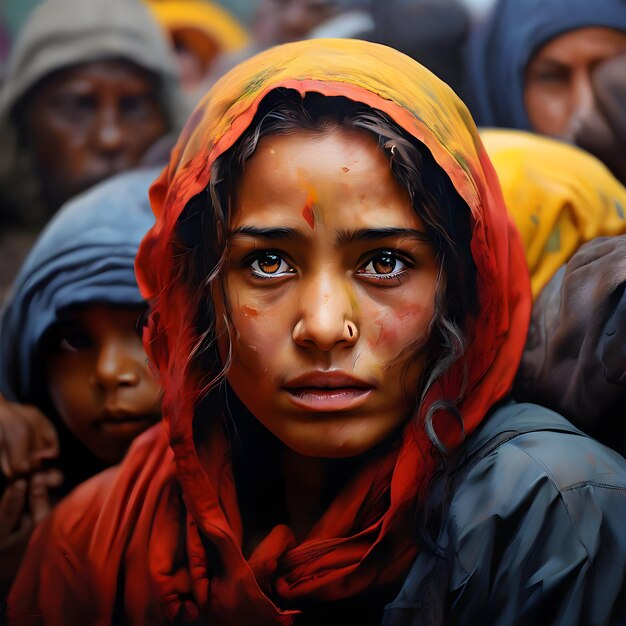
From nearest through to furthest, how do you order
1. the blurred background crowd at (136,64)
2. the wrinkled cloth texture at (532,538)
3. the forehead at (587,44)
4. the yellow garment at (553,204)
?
the wrinkled cloth texture at (532,538)
the yellow garment at (553,204)
the forehead at (587,44)
the blurred background crowd at (136,64)

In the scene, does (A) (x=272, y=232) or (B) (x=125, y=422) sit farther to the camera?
(B) (x=125, y=422)

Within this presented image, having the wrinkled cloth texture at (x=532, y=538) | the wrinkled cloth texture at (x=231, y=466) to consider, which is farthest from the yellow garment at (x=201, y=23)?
the wrinkled cloth texture at (x=532, y=538)

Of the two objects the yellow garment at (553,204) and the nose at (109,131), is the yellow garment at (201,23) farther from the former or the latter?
the yellow garment at (553,204)

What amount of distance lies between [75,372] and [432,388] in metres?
0.73

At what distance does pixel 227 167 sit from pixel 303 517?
0.63m

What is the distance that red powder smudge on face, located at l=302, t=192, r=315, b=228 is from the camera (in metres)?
1.58

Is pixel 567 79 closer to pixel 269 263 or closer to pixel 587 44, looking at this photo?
pixel 587 44

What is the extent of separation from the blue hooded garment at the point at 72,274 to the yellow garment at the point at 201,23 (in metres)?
0.54

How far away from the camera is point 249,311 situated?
1.64m

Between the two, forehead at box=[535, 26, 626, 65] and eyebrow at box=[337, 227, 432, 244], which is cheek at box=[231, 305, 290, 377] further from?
forehead at box=[535, 26, 626, 65]

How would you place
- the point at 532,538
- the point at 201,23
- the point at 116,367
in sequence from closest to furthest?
the point at 532,538, the point at 116,367, the point at 201,23

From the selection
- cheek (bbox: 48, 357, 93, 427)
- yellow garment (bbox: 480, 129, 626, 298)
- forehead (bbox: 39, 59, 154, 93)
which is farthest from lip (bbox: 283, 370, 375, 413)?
forehead (bbox: 39, 59, 154, 93)

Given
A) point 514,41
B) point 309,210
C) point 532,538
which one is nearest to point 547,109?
point 514,41

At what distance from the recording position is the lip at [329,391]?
1590mm
